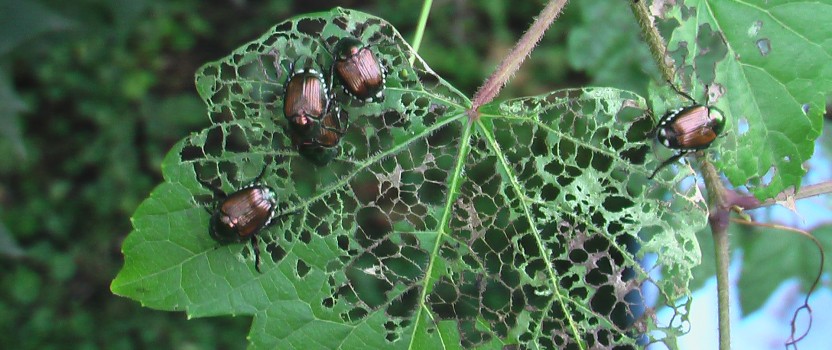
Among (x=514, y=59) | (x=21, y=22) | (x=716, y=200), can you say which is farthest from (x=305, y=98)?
(x=21, y=22)

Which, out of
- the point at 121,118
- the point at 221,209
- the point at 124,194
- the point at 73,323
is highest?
the point at 221,209

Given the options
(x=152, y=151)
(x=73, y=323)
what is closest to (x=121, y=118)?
(x=152, y=151)

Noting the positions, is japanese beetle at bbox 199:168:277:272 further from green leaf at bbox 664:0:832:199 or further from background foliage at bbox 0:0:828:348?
background foliage at bbox 0:0:828:348

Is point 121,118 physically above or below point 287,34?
A: below

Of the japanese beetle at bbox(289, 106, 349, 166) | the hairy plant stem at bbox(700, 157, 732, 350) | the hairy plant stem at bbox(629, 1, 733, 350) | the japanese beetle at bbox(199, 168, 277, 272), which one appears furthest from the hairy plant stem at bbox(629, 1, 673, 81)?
the japanese beetle at bbox(199, 168, 277, 272)

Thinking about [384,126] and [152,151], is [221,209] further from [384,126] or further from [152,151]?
[152,151]

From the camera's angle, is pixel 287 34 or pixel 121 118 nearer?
pixel 287 34

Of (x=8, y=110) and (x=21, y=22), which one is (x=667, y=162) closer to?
(x=21, y=22)
